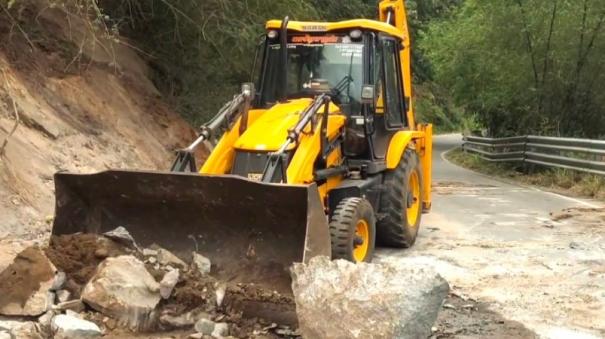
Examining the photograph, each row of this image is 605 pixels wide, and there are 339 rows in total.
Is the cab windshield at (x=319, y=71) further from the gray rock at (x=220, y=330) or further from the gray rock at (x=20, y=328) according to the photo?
the gray rock at (x=20, y=328)

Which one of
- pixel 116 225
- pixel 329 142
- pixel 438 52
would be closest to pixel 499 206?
pixel 329 142

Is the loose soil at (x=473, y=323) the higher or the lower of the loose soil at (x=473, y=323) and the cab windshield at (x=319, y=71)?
the lower

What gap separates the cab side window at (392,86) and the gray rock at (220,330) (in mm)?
4323

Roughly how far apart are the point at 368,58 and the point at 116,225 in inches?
142

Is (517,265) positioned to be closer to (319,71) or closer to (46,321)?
(319,71)

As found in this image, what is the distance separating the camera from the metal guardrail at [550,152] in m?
16.1

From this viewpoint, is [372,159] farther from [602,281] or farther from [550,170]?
[550,170]

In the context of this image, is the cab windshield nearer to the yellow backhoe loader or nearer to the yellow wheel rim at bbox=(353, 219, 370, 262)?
the yellow backhoe loader

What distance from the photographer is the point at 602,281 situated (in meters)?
7.57

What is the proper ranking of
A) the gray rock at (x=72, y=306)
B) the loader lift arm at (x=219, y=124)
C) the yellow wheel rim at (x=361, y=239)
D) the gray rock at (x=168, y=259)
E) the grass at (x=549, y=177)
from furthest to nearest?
the grass at (x=549, y=177) < the yellow wheel rim at (x=361, y=239) < the loader lift arm at (x=219, y=124) < the gray rock at (x=168, y=259) < the gray rock at (x=72, y=306)

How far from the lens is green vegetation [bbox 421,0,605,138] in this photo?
19.3m

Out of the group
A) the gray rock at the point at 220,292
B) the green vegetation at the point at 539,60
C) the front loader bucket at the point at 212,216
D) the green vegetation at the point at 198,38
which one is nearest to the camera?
the gray rock at the point at 220,292

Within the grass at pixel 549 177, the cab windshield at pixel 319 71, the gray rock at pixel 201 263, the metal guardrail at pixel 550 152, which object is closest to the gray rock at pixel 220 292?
the gray rock at pixel 201 263

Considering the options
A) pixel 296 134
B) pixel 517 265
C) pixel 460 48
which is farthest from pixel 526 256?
pixel 460 48
